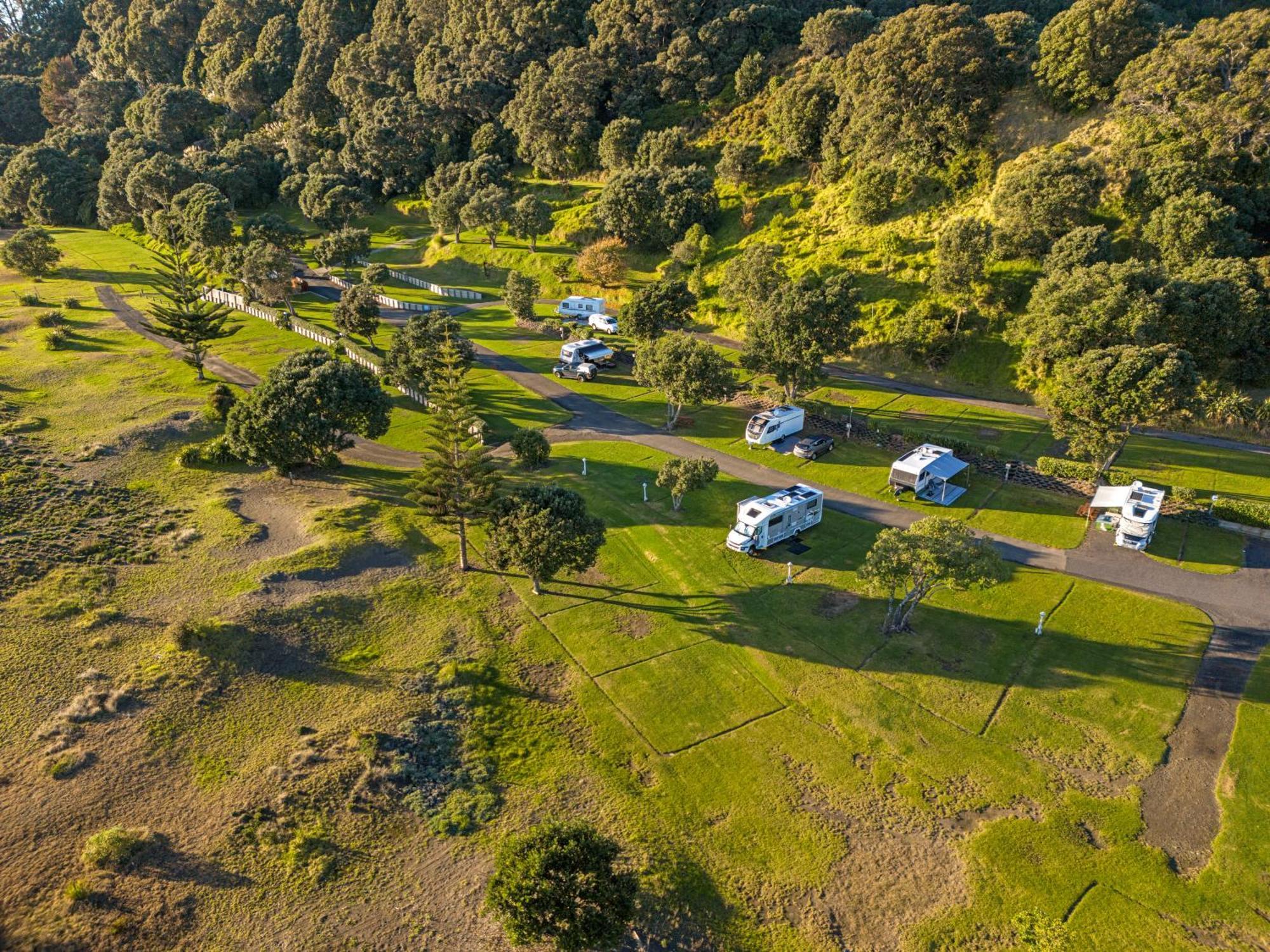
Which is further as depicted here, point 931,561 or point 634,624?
point 634,624

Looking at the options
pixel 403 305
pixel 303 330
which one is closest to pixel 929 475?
pixel 403 305

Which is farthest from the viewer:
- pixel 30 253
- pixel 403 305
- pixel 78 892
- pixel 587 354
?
pixel 30 253

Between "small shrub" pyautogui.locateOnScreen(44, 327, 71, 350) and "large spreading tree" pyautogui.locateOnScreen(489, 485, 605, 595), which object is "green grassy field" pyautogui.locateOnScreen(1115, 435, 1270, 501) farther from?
"small shrub" pyautogui.locateOnScreen(44, 327, 71, 350)

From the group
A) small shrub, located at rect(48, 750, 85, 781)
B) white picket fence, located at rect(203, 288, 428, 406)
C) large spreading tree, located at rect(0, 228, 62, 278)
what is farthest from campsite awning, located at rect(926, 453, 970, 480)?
large spreading tree, located at rect(0, 228, 62, 278)

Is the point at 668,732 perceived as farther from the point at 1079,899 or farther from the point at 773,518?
the point at 773,518

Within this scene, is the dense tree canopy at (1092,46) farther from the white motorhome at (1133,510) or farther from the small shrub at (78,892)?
the small shrub at (78,892)

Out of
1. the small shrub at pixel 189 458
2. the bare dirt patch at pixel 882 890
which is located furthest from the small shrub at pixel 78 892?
the small shrub at pixel 189 458

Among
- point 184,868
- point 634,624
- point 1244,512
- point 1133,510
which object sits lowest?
point 634,624
